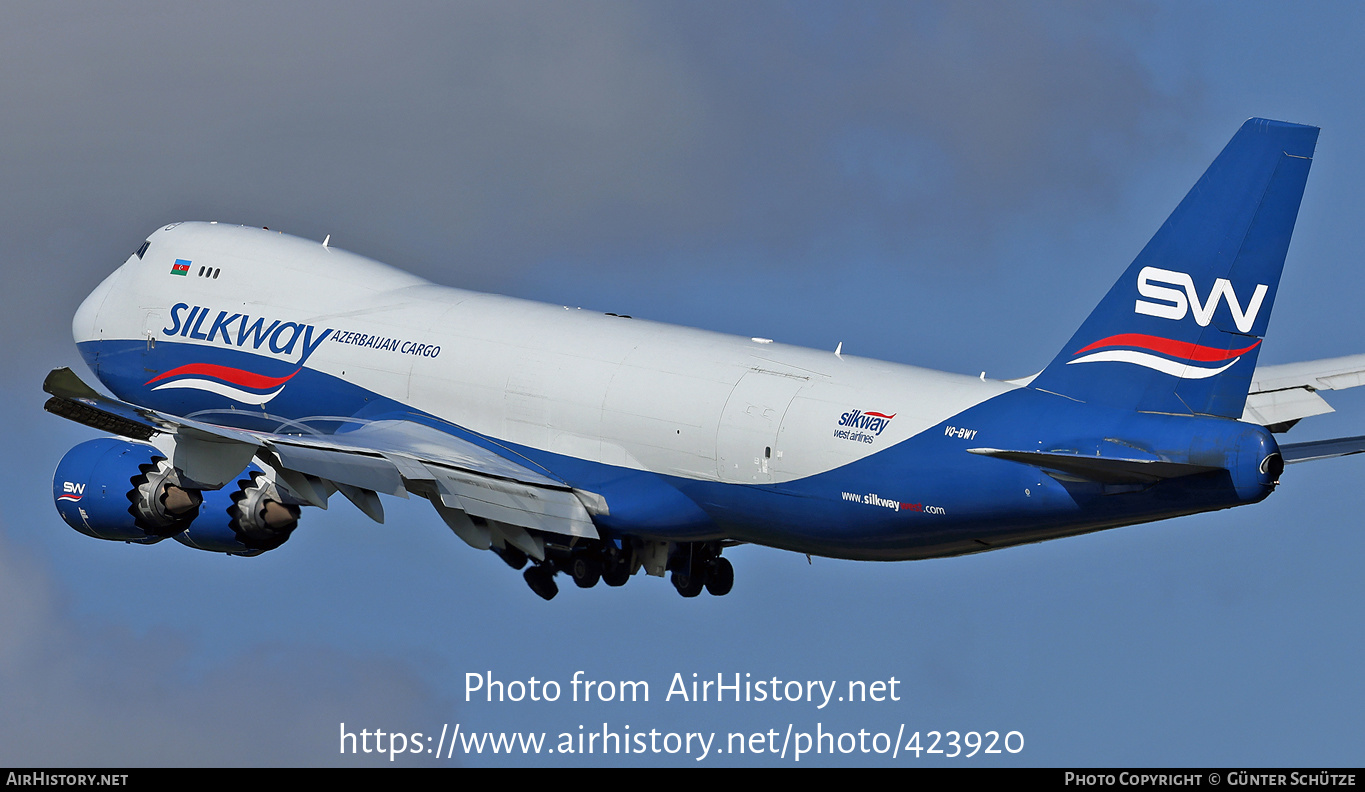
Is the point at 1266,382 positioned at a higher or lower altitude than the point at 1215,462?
higher

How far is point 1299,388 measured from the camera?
38812 millimetres

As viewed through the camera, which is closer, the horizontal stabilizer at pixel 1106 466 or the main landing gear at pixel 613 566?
the horizontal stabilizer at pixel 1106 466

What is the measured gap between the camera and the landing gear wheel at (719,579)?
41.9 meters

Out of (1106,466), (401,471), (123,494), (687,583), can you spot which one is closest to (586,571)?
(687,583)

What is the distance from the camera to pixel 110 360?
46.0m

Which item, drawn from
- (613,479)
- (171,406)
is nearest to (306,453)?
(613,479)

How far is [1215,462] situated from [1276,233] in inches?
130

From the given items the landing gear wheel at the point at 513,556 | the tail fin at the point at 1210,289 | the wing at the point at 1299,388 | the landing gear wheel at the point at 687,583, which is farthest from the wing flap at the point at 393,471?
the wing at the point at 1299,388

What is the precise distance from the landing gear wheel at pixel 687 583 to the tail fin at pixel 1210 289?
10.4 meters

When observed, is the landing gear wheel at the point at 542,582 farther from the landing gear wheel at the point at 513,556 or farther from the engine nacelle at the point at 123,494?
the engine nacelle at the point at 123,494

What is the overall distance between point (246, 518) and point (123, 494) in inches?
90.2

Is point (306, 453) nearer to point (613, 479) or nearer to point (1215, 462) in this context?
point (613, 479)

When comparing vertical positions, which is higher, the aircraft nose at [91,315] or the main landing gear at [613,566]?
the aircraft nose at [91,315]

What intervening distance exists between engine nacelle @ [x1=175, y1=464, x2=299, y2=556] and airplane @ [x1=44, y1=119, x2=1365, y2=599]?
0.18ft
